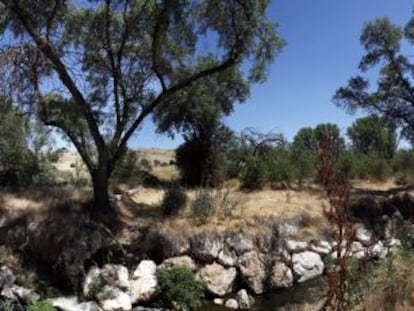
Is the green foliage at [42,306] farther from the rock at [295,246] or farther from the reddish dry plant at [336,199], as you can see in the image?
the reddish dry plant at [336,199]

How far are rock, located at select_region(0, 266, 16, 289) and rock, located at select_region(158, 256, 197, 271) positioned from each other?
3.18m

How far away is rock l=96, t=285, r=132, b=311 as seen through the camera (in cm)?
1038

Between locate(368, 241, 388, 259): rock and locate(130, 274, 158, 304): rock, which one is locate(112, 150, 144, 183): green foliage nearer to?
locate(130, 274, 158, 304): rock

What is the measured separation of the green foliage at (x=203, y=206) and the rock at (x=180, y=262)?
158cm

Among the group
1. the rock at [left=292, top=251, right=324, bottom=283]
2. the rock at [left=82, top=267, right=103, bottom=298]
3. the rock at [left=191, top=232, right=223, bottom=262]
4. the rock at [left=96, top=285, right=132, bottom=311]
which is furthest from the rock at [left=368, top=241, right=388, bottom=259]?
the rock at [left=82, top=267, right=103, bottom=298]

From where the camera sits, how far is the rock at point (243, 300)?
1098 centimetres

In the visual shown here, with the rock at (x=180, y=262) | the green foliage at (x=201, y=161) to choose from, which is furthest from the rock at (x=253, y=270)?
the green foliage at (x=201, y=161)

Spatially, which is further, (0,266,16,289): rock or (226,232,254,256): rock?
(226,232,254,256): rock

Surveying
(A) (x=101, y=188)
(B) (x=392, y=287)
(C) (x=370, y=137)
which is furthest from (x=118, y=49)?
(C) (x=370, y=137)

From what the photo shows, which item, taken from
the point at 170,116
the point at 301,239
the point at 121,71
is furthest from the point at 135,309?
the point at 170,116

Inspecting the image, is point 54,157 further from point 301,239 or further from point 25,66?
point 301,239

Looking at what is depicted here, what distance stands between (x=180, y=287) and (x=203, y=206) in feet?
11.4

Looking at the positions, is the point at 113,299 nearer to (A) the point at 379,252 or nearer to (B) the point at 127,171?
(A) the point at 379,252

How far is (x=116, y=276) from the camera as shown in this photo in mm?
11258
